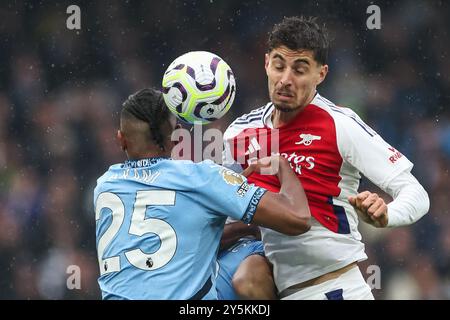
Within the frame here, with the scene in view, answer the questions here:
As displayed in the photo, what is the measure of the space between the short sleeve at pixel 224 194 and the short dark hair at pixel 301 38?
0.90 metres

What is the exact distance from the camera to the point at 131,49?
10258 mm

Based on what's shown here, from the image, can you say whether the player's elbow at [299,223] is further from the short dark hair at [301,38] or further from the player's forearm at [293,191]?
the short dark hair at [301,38]

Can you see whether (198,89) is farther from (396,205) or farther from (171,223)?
(396,205)

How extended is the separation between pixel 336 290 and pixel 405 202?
707 mm

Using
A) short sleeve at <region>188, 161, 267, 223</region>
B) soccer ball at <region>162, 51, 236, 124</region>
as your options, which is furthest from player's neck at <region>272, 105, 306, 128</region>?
short sleeve at <region>188, 161, 267, 223</region>

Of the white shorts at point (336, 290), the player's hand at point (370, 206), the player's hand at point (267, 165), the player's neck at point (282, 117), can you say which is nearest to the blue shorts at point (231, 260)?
the white shorts at point (336, 290)

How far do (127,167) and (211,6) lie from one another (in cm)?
575

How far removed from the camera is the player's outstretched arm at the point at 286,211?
4664mm

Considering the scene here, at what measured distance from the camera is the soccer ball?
16.1 ft

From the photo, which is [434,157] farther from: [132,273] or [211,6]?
[132,273]

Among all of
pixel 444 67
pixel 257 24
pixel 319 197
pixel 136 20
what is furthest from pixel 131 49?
pixel 319 197

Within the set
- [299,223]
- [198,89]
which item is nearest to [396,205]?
[299,223]

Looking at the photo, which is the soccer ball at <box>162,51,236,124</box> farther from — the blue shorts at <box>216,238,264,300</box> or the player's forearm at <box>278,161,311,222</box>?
the blue shorts at <box>216,238,264,300</box>
